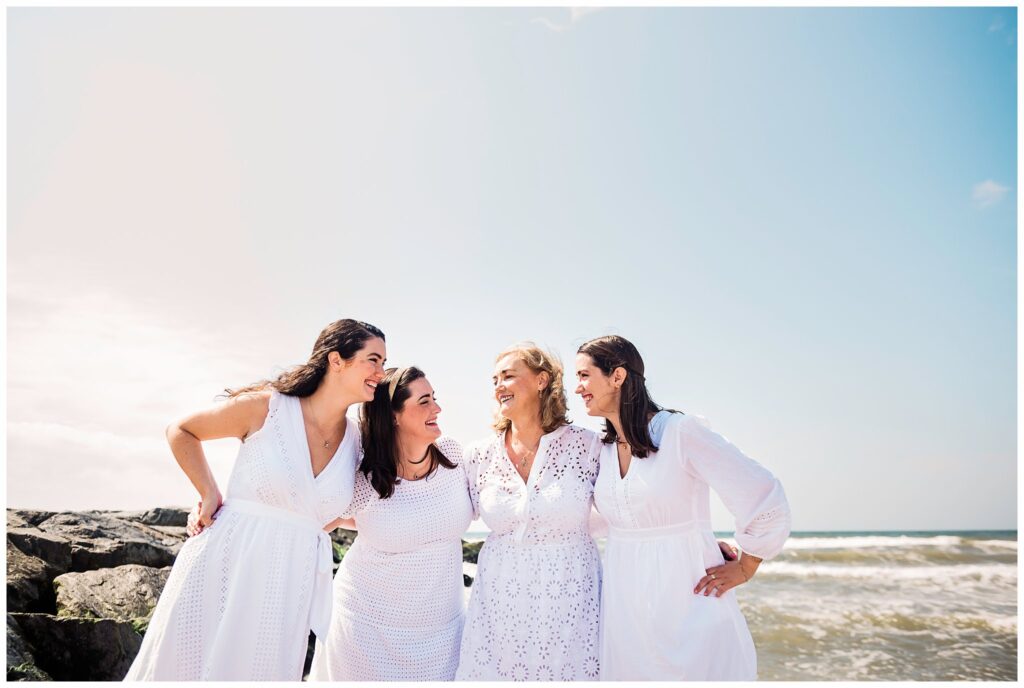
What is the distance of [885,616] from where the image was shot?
1332cm

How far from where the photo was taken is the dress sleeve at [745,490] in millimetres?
3816

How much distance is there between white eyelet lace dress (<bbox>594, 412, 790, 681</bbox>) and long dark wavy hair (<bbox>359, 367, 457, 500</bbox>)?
52.3 inches

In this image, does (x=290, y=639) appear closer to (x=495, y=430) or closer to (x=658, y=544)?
(x=495, y=430)

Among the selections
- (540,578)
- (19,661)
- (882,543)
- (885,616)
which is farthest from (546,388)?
(882,543)

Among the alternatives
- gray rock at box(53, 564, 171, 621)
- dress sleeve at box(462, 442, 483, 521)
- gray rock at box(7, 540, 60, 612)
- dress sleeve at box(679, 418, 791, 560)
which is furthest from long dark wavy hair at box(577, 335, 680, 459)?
gray rock at box(7, 540, 60, 612)

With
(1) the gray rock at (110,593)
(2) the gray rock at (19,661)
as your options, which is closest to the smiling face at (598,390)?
(2) the gray rock at (19,661)

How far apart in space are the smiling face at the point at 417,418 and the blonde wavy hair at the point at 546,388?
455 millimetres

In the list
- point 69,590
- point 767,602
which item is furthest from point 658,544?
point 767,602

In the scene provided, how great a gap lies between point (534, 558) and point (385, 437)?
1217 mm

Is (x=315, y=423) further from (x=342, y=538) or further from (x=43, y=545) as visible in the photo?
(x=342, y=538)

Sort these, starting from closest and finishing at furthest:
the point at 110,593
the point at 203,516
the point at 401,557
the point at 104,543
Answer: the point at 203,516
the point at 401,557
the point at 110,593
the point at 104,543

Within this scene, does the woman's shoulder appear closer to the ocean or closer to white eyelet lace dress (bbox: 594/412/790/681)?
white eyelet lace dress (bbox: 594/412/790/681)

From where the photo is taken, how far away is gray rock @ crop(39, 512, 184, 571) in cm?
753

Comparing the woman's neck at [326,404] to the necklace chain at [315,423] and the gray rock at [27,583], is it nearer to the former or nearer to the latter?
the necklace chain at [315,423]
